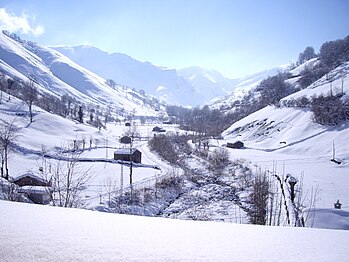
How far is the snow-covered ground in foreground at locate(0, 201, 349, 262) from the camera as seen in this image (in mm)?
2549

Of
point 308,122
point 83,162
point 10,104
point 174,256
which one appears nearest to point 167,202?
point 83,162

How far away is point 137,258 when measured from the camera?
249 cm

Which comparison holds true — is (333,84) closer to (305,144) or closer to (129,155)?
(305,144)

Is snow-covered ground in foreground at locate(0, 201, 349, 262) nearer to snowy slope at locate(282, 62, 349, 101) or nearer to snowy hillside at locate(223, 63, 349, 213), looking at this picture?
snowy hillside at locate(223, 63, 349, 213)

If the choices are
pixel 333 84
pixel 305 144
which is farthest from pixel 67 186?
pixel 333 84

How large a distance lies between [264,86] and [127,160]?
127335 mm

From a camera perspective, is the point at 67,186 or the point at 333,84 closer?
the point at 67,186

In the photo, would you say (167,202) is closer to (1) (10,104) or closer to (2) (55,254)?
(2) (55,254)

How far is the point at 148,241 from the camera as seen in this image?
2.93 metres

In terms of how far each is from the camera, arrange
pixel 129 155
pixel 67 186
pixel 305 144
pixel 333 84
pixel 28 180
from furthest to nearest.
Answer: pixel 333 84 → pixel 305 144 → pixel 129 155 → pixel 28 180 → pixel 67 186

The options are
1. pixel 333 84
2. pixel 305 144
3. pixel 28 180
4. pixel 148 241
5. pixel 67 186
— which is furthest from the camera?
pixel 333 84

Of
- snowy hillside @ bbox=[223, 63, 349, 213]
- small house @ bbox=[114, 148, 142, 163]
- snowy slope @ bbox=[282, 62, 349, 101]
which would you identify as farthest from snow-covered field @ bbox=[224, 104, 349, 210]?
small house @ bbox=[114, 148, 142, 163]

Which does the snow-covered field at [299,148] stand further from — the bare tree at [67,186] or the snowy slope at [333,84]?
the bare tree at [67,186]

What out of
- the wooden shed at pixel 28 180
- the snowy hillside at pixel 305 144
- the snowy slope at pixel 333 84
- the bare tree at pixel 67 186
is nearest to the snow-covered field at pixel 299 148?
the snowy hillside at pixel 305 144
